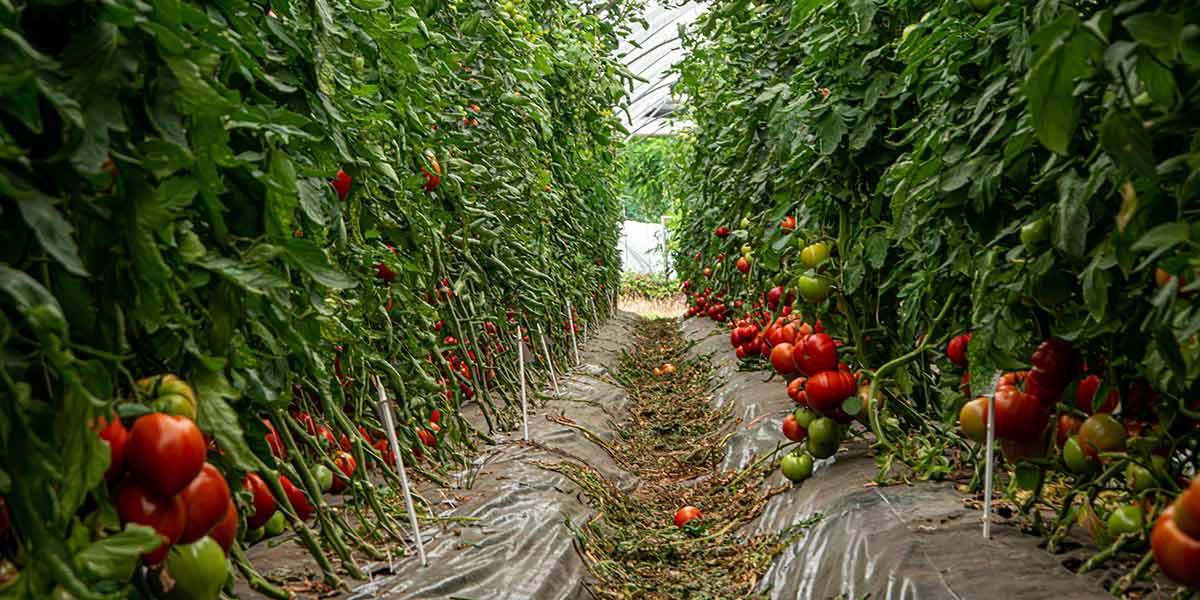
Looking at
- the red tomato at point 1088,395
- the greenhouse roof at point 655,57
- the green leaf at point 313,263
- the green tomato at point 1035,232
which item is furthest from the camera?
the greenhouse roof at point 655,57

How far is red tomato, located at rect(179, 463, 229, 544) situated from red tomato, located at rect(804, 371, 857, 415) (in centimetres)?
194

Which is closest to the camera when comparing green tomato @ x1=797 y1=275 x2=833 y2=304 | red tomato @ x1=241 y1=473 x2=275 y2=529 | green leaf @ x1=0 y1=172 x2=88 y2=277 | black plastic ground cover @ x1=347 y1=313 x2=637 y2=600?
green leaf @ x1=0 y1=172 x2=88 y2=277

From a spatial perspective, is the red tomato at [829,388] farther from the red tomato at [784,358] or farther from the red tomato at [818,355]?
the red tomato at [784,358]

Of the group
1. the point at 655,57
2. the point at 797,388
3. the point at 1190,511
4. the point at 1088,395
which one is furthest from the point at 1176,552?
the point at 655,57

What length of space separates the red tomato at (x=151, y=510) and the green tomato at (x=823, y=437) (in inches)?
82.7

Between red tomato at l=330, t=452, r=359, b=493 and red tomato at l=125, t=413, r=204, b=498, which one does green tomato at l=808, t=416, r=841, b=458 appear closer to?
red tomato at l=330, t=452, r=359, b=493

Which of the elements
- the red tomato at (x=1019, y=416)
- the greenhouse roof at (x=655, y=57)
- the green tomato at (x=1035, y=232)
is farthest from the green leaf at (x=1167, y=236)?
the greenhouse roof at (x=655, y=57)

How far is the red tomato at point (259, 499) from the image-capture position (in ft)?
4.48

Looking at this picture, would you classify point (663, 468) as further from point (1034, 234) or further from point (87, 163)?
point (87, 163)

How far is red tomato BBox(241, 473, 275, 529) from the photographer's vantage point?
136 centimetres

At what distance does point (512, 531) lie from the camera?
2.44 m

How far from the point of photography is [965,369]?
2244 mm

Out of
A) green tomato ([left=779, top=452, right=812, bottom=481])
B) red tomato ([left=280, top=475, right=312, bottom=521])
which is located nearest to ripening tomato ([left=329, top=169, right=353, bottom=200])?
red tomato ([left=280, top=475, right=312, bottom=521])

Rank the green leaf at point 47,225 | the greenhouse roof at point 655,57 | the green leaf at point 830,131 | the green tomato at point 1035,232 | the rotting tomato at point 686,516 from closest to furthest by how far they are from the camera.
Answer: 1. the green leaf at point 47,225
2. the green tomato at point 1035,232
3. the green leaf at point 830,131
4. the rotting tomato at point 686,516
5. the greenhouse roof at point 655,57
